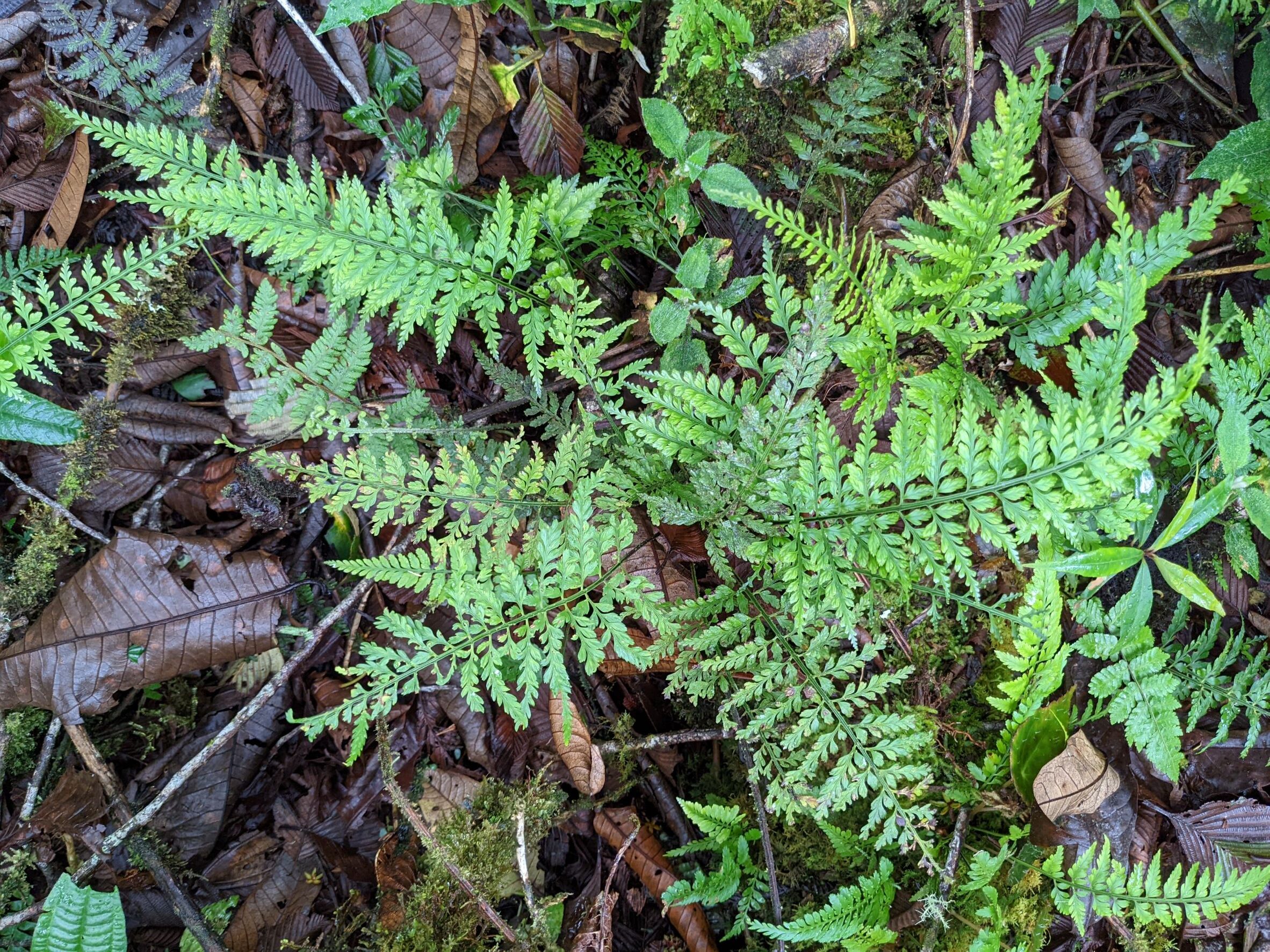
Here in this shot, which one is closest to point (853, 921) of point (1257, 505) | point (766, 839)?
point (766, 839)

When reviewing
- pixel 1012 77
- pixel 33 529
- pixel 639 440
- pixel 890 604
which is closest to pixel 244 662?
pixel 33 529

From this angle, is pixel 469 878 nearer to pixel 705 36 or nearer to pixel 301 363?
pixel 301 363

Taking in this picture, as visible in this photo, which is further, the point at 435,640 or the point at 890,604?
the point at 890,604

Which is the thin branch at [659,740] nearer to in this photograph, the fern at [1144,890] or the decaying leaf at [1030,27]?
the fern at [1144,890]

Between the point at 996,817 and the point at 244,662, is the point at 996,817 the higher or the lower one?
the lower one

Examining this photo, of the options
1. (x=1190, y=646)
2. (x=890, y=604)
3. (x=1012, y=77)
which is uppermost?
(x=1012, y=77)

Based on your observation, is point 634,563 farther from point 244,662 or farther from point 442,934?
point 244,662

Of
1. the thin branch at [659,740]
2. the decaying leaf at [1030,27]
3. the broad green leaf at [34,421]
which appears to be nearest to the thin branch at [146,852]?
the broad green leaf at [34,421]
